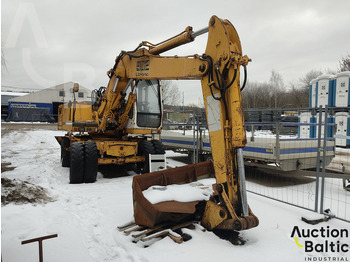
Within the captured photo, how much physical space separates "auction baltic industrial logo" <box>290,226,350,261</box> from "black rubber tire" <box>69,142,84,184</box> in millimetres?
5194

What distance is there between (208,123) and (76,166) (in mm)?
4296

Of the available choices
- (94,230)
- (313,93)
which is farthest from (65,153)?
(313,93)

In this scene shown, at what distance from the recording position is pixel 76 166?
22.6 feet

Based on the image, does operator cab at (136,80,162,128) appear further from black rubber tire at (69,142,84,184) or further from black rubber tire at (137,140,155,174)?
black rubber tire at (69,142,84,184)

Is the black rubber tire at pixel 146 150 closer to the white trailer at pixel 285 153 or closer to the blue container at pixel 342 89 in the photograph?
the white trailer at pixel 285 153

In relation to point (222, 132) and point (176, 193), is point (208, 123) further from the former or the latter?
point (176, 193)

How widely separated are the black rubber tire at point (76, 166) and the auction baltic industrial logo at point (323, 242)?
519 cm

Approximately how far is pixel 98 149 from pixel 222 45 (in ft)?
16.6

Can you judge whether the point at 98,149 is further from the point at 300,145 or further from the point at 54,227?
the point at 300,145

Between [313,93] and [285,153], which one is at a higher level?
[313,93]

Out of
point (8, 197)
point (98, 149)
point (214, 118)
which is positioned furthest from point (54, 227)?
point (98, 149)

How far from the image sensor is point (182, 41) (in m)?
5.03

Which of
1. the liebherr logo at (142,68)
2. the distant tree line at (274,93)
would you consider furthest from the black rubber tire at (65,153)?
the distant tree line at (274,93)

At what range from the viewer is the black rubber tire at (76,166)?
6.88m
